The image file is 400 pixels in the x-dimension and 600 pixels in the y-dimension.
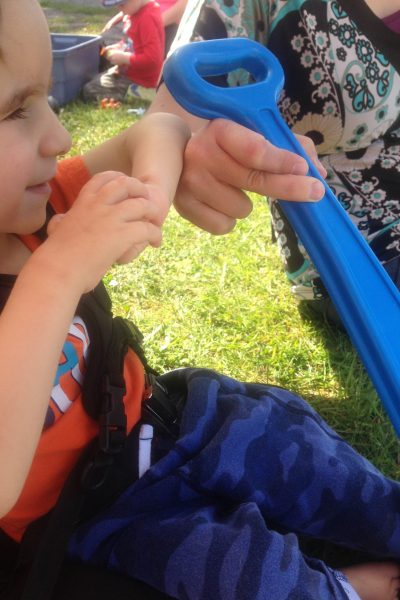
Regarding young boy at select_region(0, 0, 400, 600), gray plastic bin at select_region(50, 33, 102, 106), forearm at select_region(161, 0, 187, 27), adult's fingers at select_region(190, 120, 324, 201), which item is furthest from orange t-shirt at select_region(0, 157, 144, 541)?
forearm at select_region(161, 0, 187, 27)

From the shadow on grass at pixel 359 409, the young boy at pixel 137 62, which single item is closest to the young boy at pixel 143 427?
the shadow on grass at pixel 359 409

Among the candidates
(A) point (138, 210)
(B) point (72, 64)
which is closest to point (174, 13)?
(B) point (72, 64)

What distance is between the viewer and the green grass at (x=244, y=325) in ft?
3.99

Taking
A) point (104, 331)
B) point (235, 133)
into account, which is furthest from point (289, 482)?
point (235, 133)

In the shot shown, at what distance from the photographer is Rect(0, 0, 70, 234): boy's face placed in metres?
0.61

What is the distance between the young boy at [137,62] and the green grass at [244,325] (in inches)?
64.1

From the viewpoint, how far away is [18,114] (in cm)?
65

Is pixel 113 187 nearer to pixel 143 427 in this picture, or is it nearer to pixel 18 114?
pixel 18 114

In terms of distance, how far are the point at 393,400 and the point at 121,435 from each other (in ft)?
1.03

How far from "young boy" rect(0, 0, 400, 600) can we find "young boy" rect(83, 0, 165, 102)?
2459 mm

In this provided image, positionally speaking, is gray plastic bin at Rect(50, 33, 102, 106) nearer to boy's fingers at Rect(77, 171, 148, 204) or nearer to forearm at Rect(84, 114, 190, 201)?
forearm at Rect(84, 114, 190, 201)

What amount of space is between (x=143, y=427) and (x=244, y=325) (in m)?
0.60

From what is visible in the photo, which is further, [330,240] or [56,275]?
[330,240]

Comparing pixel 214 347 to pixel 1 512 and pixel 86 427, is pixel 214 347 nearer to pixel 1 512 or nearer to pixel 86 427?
pixel 86 427
